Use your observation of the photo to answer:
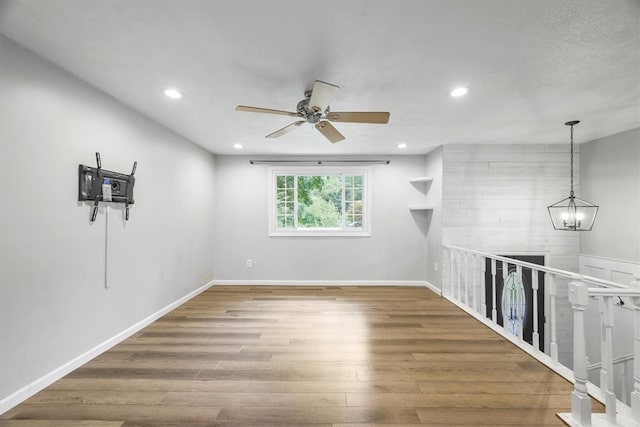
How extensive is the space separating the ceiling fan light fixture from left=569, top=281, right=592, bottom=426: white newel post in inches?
128

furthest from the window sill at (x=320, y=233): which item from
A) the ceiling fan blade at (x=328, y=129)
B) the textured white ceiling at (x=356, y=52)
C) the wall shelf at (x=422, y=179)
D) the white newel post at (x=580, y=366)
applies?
the white newel post at (x=580, y=366)

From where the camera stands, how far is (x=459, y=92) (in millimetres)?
2445

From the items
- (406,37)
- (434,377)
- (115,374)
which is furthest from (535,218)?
(115,374)

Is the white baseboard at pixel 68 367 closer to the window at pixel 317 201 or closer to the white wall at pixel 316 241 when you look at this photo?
the white wall at pixel 316 241

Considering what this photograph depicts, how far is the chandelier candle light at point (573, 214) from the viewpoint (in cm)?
366

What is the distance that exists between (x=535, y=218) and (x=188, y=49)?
4862 mm

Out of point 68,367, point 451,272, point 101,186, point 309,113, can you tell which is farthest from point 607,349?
point 101,186

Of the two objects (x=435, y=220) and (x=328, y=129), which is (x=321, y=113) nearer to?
(x=328, y=129)

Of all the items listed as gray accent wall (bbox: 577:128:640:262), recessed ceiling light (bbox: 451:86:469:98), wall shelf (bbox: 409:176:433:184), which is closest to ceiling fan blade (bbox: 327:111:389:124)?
recessed ceiling light (bbox: 451:86:469:98)

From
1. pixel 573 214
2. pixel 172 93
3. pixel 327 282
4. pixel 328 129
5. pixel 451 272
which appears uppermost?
pixel 172 93

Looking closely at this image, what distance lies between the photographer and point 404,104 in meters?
2.71

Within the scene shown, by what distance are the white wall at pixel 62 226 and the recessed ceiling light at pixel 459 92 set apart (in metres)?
3.07

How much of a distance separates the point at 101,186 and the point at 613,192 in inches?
231

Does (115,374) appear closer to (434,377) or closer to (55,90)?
(55,90)
